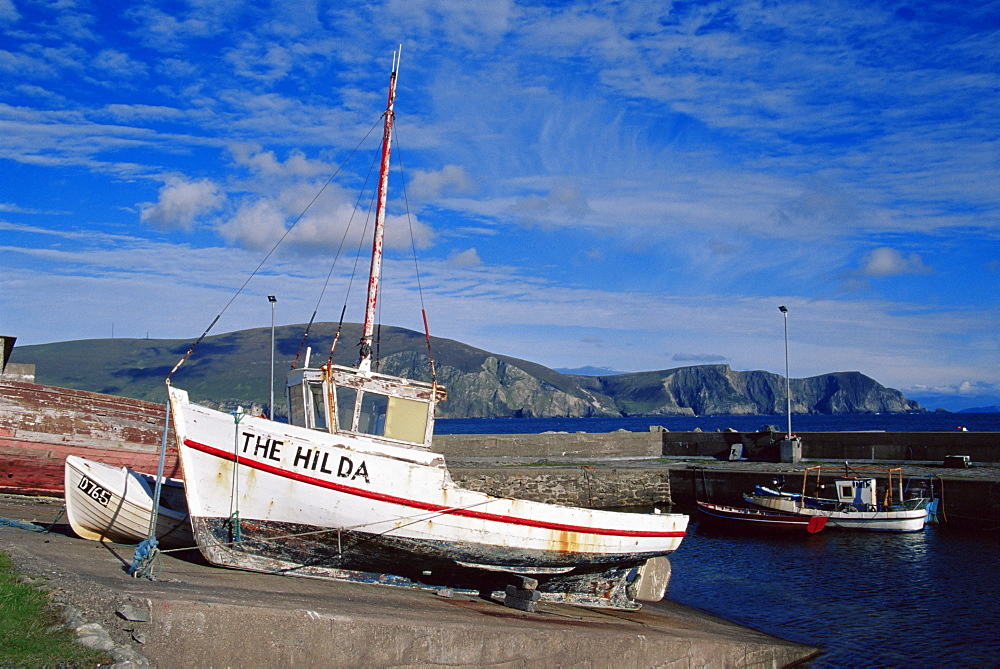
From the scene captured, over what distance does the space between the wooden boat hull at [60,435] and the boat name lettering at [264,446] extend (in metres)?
8.56

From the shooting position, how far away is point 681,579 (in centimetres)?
2041

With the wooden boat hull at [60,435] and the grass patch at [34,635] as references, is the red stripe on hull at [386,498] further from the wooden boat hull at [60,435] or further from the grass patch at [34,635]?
the wooden boat hull at [60,435]

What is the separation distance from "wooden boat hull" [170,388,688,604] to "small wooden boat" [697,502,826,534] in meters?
16.5

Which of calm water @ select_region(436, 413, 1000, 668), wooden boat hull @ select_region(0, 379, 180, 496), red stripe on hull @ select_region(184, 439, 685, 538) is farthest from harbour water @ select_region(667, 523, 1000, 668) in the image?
wooden boat hull @ select_region(0, 379, 180, 496)

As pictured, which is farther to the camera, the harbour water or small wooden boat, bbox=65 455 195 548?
the harbour water

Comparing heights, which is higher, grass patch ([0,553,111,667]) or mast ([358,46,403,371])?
mast ([358,46,403,371])

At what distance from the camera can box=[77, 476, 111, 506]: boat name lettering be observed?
13.3 metres

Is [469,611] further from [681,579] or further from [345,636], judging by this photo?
[681,579]

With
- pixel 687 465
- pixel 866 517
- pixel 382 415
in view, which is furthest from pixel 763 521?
pixel 382 415

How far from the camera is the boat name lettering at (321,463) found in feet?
39.3

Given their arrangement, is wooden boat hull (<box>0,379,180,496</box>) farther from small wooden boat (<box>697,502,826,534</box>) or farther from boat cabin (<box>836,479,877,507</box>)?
boat cabin (<box>836,479,877,507</box>)

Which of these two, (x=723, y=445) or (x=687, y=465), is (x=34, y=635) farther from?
(x=723, y=445)

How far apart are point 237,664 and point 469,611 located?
4.16 metres

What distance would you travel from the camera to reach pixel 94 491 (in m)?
13.4
